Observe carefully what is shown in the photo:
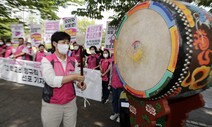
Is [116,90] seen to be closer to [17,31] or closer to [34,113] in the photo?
[34,113]

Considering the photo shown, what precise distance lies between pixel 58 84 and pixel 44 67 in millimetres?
272

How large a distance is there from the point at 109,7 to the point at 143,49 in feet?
12.1

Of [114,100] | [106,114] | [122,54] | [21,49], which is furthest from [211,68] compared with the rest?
[21,49]

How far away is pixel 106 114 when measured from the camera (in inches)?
208

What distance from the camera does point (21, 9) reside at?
13.0 meters

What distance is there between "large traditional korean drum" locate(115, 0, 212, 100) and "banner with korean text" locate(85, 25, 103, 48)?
344 centimetres

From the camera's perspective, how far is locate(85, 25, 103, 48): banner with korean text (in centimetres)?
638

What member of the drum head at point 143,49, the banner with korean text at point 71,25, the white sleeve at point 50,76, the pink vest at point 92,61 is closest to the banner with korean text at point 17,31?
the banner with korean text at point 71,25

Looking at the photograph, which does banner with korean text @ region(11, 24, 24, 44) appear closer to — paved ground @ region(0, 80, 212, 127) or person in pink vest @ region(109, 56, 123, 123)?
paved ground @ region(0, 80, 212, 127)

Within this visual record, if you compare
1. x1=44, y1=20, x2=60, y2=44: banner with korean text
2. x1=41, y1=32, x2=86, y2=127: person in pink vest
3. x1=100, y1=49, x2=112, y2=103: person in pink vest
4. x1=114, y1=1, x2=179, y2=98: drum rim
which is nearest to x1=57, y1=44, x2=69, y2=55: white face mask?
x1=41, y1=32, x2=86, y2=127: person in pink vest

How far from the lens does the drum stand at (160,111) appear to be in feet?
9.07

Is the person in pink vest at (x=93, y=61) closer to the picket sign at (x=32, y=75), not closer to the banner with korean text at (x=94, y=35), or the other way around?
the banner with korean text at (x=94, y=35)

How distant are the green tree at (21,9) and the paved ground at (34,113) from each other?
6949 millimetres

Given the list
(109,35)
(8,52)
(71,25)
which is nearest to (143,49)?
(109,35)
